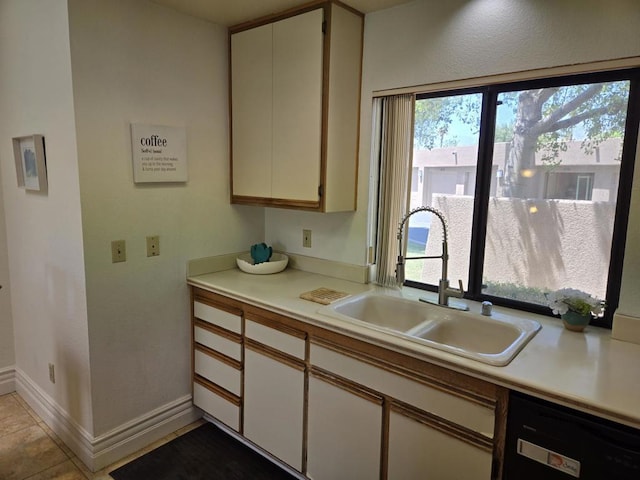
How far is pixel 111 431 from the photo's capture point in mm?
2279

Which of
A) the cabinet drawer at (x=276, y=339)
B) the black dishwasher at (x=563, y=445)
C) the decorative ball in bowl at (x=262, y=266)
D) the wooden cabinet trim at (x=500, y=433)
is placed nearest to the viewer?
the black dishwasher at (x=563, y=445)

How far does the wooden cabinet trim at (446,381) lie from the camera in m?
1.44

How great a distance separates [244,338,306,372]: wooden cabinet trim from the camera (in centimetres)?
200

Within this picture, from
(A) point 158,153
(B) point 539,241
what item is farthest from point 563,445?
(A) point 158,153

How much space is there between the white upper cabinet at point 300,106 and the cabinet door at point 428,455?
1.14m

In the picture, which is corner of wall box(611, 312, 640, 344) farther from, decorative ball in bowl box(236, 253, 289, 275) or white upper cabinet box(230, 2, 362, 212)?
decorative ball in bowl box(236, 253, 289, 275)

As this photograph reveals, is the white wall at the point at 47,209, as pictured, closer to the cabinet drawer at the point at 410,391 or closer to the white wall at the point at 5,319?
the white wall at the point at 5,319

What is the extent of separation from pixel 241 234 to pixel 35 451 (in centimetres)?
167

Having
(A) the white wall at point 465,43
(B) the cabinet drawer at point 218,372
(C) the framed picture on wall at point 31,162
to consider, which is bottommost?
(B) the cabinet drawer at point 218,372

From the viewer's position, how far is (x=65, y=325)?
2.32 meters

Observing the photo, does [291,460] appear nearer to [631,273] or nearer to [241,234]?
[241,234]

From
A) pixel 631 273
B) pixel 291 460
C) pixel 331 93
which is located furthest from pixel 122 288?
pixel 631 273

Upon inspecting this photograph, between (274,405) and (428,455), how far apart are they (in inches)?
32.7

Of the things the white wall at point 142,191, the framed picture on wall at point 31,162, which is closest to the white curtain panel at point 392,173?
the white wall at point 142,191
